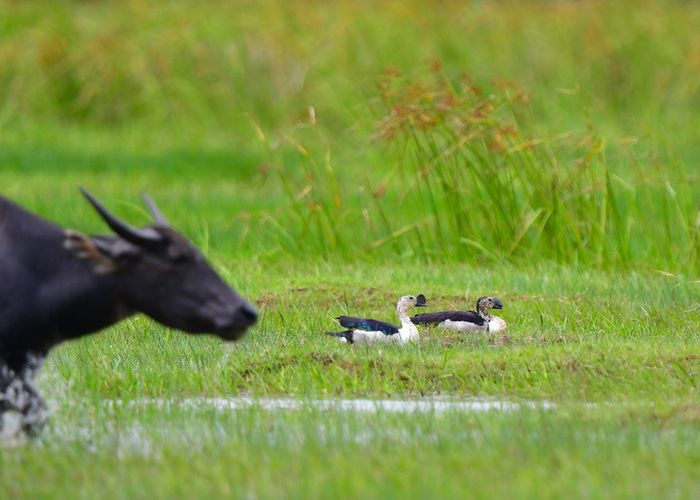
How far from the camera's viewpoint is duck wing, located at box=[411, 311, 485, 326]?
27.3 feet

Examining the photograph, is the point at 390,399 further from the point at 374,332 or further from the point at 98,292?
the point at 98,292

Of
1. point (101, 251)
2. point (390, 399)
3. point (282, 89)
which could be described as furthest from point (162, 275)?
point (282, 89)

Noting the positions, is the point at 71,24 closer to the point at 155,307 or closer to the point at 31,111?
the point at 31,111

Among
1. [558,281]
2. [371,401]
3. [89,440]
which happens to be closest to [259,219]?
[558,281]

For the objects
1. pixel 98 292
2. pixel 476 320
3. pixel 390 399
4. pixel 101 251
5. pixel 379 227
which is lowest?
pixel 379 227

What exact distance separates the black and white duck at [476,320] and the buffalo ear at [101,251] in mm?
3119

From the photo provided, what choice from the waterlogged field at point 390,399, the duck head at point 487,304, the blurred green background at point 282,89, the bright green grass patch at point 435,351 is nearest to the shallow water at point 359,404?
the waterlogged field at point 390,399

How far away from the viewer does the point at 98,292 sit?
18.5ft

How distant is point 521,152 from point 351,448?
5517mm

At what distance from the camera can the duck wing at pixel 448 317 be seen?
8312mm

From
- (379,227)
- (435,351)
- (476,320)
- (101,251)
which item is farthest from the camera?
(379,227)

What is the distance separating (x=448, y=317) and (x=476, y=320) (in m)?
0.16

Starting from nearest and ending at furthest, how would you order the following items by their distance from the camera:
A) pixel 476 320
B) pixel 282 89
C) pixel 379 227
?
pixel 476 320 < pixel 379 227 < pixel 282 89

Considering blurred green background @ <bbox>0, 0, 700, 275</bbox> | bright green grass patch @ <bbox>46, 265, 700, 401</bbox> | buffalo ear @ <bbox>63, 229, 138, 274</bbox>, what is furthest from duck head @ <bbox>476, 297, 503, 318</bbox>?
blurred green background @ <bbox>0, 0, 700, 275</bbox>
